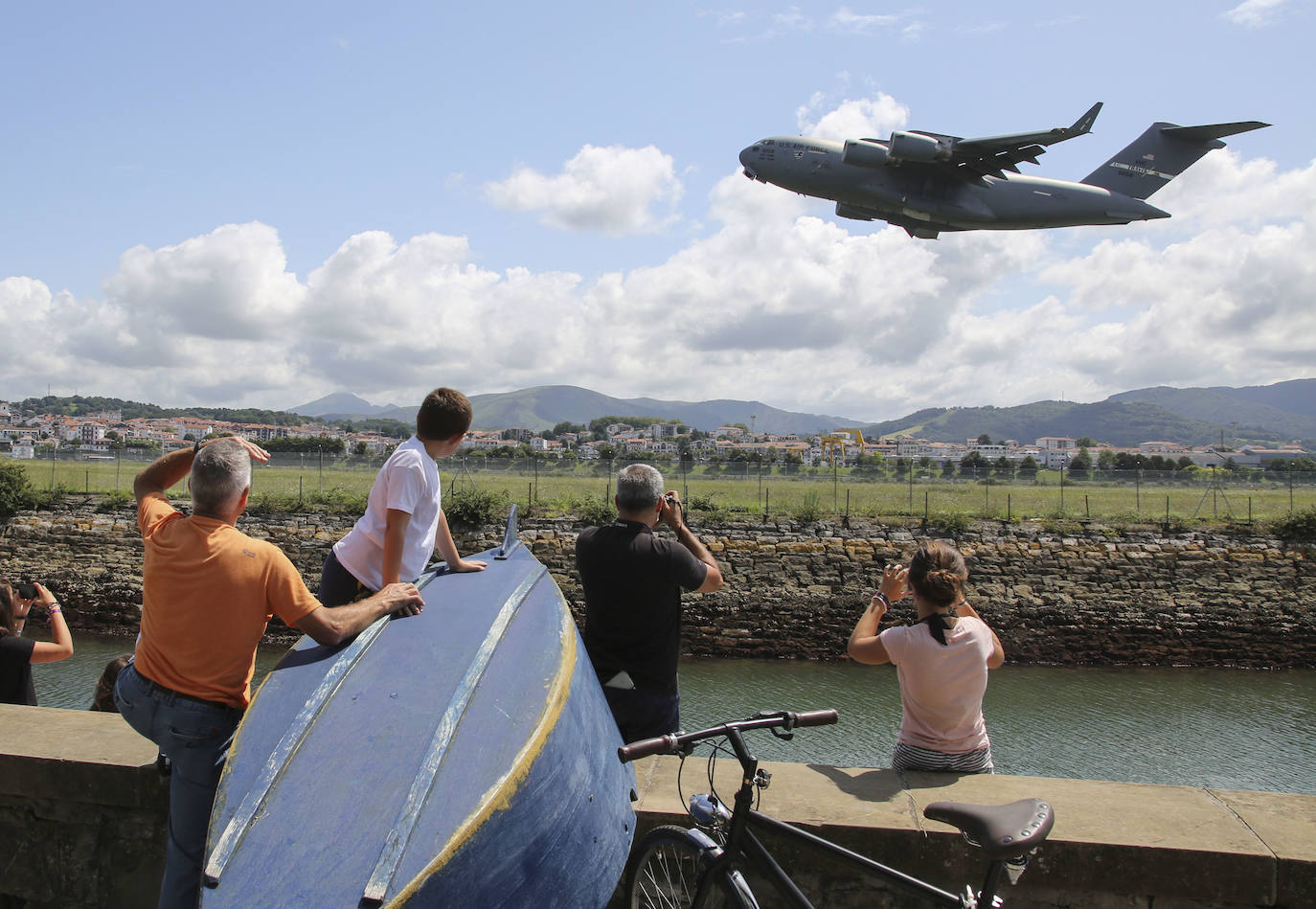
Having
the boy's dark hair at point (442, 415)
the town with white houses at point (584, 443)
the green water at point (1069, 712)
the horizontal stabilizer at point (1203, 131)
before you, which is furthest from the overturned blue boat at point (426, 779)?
the town with white houses at point (584, 443)

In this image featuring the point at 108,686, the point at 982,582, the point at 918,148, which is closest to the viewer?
the point at 108,686

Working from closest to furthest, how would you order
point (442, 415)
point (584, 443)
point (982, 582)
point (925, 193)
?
point (442, 415), point (925, 193), point (982, 582), point (584, 443)

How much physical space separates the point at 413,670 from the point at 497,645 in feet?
0.91

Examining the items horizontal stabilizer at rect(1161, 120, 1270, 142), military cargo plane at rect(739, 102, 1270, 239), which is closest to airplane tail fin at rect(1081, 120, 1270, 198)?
horizontal stabilizer at rect(1161, 120, 1270, 142)

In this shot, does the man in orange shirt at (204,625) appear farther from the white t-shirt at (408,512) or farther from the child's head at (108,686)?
the child's head at (108,686)

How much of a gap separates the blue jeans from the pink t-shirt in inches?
89.8

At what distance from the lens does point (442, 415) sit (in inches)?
136

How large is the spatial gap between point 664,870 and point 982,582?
75.0 feet

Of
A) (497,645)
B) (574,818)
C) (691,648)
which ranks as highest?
(497,645)

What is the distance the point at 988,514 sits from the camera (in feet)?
91.5

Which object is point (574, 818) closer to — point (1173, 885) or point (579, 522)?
point (1173, 885)

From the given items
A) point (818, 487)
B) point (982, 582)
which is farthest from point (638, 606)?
point (818, 487)

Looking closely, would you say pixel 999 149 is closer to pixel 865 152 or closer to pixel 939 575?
pixel 865 152

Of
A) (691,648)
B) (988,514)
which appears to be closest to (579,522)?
(691,648)
